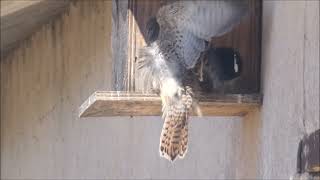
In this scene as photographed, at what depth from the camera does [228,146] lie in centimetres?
385

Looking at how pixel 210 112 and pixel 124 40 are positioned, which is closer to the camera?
pixel 210 112

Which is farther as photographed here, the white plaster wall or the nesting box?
the nesting box

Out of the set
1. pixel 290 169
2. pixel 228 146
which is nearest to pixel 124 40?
pixel 228 146

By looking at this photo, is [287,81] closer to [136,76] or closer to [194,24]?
[194,24]

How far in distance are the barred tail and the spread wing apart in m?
0.14

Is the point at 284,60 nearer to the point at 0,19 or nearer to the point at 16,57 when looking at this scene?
the point at 0,19

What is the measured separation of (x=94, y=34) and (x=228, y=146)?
1.72m

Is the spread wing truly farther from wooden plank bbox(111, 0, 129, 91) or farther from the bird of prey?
wooden plank bbox(111, 0, 129, 91)

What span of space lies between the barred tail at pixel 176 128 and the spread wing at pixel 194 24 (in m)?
0.14

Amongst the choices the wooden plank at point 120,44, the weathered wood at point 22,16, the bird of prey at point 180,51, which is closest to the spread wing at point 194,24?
the bird of prey at point 180,51

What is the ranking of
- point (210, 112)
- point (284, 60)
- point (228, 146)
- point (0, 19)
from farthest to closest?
point (0, 19), point (228, 146), point (210, 112), point (284, 60)

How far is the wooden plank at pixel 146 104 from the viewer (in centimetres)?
335

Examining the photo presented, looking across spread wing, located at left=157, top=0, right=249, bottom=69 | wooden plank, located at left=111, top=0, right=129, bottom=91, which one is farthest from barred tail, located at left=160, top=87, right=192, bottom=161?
wooden plank, located at left=111, top=0, right=129, bottom=91

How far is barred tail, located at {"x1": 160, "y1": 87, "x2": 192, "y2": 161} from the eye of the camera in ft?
10.9
